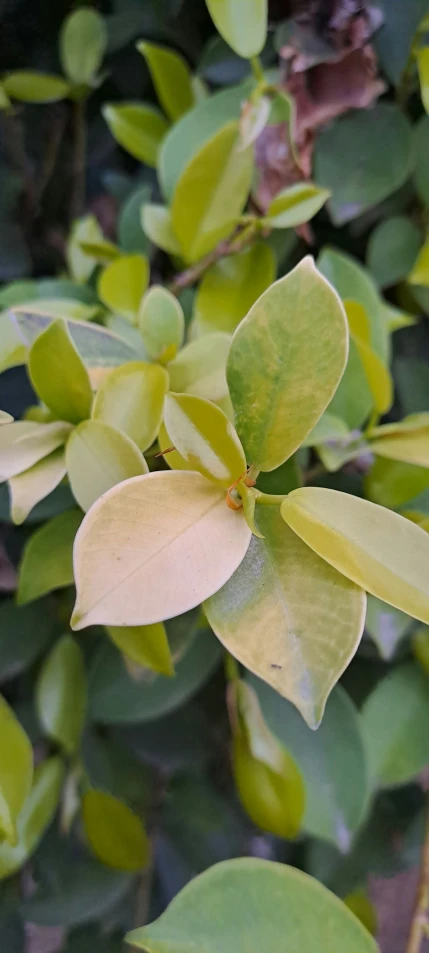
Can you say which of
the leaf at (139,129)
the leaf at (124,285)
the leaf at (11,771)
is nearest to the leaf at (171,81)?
the leaf at (139,129)

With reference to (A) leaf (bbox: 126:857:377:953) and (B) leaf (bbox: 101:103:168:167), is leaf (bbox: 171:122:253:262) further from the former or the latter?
(A) leaf (bbox: 126:857:377:953)

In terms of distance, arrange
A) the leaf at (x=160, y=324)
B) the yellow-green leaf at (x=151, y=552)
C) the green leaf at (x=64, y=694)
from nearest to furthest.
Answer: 1. the yellow-green leaf at (x=151, y=552)
2. the leaf at (x=160, y=324)
3. the green leaf at (x=64, y=694)

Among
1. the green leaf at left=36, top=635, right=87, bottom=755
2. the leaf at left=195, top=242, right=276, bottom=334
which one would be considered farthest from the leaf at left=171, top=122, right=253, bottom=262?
the green leaf at left=36, top=635, right=87, bottom=755

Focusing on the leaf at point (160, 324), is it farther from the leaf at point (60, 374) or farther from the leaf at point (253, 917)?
the leaf at point (253, 917)

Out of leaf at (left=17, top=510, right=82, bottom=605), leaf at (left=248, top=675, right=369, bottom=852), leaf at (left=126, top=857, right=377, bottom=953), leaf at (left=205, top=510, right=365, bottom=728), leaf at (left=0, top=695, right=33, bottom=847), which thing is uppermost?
leaf at (left=205, top=510, right=365, bottom=728)

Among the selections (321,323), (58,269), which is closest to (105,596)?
(321,323)
